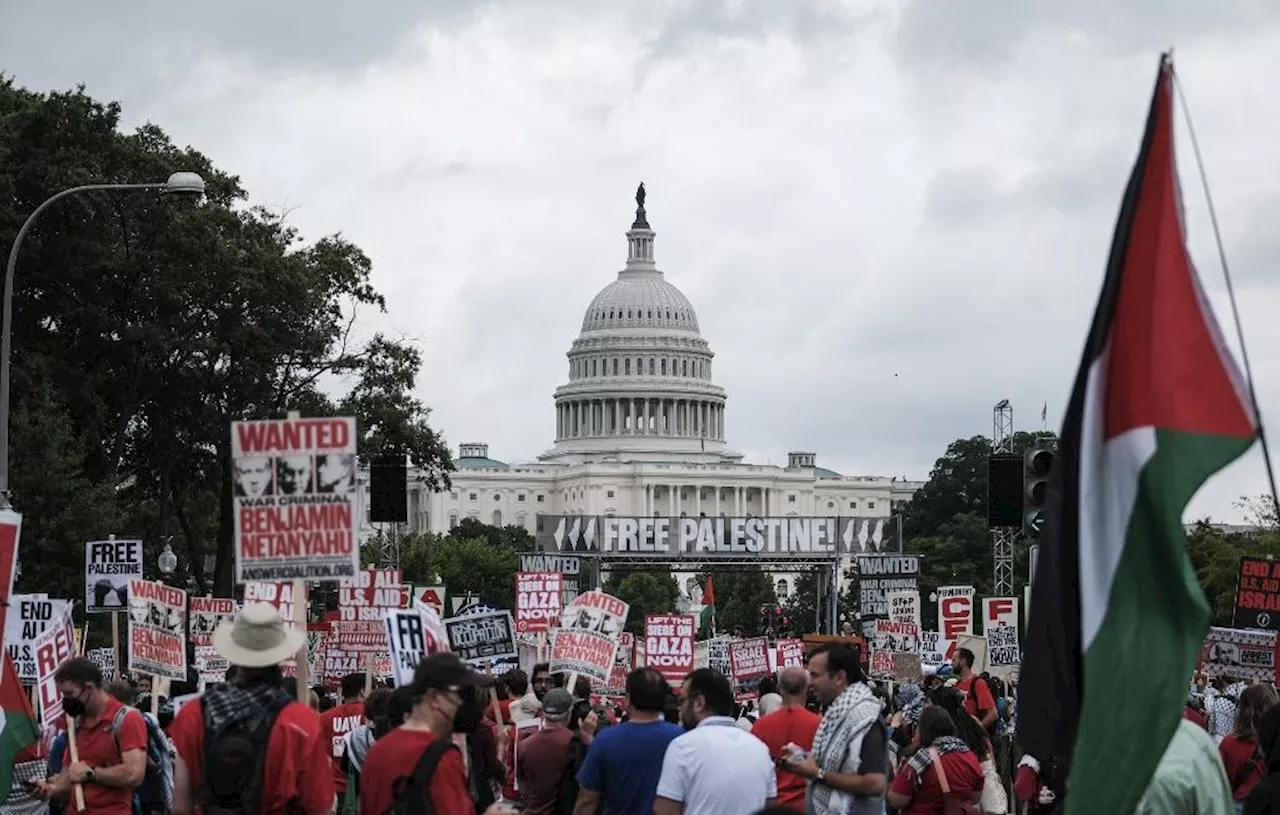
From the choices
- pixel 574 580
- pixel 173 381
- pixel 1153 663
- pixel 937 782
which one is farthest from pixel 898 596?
pixel 574 580

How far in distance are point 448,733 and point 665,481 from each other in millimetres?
186413

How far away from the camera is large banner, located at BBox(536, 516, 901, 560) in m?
83.1

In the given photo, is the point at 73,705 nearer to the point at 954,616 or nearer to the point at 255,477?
the point at 255,477

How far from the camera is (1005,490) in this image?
1015 inches

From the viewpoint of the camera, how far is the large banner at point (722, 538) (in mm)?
83062

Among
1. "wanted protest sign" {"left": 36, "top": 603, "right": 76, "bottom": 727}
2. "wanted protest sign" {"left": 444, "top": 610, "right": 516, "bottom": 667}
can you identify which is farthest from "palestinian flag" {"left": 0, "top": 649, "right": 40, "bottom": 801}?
"wanted protest sign" {"left": 444, "top": 610, "right": 516, "bottom": 667}

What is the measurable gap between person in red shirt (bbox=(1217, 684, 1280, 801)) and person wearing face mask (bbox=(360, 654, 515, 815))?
5.00m

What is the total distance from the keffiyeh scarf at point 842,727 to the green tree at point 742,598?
12429 centimetres

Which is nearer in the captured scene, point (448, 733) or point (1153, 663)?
point (1153, 663)

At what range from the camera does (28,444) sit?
1681 inches

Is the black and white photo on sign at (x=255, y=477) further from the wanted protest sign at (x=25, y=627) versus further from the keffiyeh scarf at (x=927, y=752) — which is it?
the wanted protest sign at (x=25, y=627)

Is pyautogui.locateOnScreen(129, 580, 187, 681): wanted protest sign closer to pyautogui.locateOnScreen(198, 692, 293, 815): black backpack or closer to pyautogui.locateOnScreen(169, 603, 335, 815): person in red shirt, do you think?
pyautogui.locateOnScreen(169, 603, 335, 815): person in red shirt

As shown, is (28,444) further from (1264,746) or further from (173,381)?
(1264,746)

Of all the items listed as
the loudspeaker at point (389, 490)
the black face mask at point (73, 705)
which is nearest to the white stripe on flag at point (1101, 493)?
the black face mask at point (73, 705)
